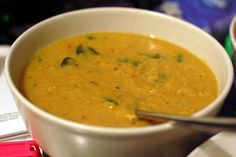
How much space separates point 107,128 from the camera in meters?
0.57

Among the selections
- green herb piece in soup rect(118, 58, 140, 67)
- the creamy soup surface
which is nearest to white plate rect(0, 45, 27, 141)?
the creamy soup surface

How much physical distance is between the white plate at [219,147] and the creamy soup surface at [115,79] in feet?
0.20

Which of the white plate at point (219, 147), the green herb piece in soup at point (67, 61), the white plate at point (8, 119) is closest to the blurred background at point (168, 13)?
the white plate at point (8, 119)

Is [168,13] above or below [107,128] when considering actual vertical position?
below

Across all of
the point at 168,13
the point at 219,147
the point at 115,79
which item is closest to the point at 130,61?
the point at 115,79

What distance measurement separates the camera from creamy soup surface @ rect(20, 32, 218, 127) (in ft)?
2.22

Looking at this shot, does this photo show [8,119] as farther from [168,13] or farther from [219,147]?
[168,13]

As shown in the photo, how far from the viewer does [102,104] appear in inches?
26.8

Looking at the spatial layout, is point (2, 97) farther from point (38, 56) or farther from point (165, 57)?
point (165, 57)

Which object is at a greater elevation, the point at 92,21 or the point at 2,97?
the point at 92,21

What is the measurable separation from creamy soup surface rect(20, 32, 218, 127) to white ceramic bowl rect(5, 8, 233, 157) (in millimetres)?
18

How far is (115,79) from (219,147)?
0.72 feet

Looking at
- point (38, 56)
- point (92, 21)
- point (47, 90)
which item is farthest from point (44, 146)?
point (92, 21)

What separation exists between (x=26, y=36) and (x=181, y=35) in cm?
32
